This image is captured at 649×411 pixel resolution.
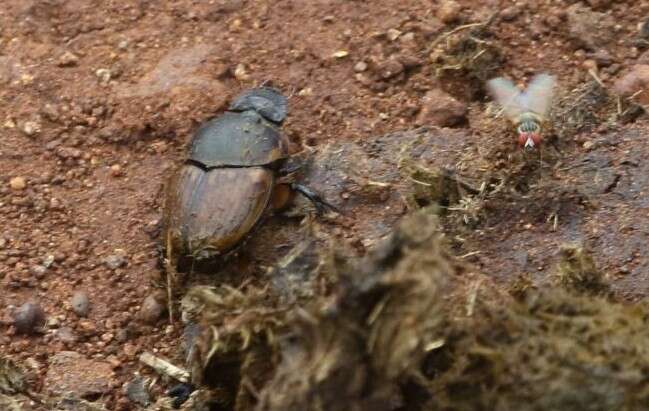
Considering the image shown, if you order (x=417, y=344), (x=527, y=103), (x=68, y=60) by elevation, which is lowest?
(x=527, y=103)

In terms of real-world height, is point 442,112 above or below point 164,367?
above

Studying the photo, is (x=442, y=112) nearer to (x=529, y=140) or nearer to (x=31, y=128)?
(x=529, y=140)

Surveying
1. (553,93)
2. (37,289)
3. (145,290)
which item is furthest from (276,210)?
(553,93)

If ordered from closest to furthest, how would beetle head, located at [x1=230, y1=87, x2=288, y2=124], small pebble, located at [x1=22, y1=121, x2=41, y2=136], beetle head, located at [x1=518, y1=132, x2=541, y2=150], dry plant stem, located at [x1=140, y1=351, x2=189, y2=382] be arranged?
1. dry plant stem, located at [x1=140, y1=351, x2=189, y2=382]
2. beetle head, located at [x1=518, y1=132, x2=541, y2=150]
3. beetle head, located at [x1=230, y1=87, x2=288, y2=124]
4. small pebble, located at [x1=22, y1=121, x2=41, y2=136]

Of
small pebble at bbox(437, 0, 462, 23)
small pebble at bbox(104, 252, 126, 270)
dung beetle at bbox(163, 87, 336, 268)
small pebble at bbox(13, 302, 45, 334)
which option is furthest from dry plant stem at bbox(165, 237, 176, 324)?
small pebble at bbox(437, 0, 462, 23)

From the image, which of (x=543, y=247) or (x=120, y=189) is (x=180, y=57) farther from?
(x=543, y=247)

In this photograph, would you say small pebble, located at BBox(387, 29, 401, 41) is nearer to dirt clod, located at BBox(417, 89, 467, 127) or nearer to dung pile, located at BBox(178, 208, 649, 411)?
dirt clod, located at BBox(417, 89, 467, 127)

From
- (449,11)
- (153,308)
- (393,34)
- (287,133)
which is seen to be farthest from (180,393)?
(449,11)

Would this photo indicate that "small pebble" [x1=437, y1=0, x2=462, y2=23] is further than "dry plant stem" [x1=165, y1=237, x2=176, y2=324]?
Yes
